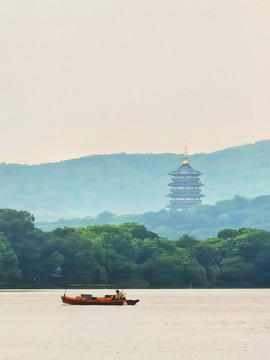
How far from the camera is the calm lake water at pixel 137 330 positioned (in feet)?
291

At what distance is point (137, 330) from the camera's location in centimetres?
10919

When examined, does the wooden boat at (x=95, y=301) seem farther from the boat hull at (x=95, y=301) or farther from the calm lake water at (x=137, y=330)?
the calm lake water at (x=137, y=330)

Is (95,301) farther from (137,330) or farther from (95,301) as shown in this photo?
(137,330)

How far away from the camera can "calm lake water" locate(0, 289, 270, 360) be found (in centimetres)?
8869

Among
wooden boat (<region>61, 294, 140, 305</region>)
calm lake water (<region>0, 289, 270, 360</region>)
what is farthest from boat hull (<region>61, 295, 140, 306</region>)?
calm lake water (<region>0, 289, 270, 360</region>)

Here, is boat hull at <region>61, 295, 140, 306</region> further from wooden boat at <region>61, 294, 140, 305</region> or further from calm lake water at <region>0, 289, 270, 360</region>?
calm lake water at <region>0, 289, 270, 360</region>

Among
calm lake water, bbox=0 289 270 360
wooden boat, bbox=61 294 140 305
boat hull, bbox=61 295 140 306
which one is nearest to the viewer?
calm lake water, bbox=0 289 270 360

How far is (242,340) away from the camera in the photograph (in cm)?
9844

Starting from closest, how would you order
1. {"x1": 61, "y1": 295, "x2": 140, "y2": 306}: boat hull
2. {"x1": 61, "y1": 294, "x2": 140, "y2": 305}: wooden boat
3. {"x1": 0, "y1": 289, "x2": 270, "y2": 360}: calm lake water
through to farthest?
{"x1": 0, "y1": 289, "x2": 270, "y2": 360}: calm lake water → {"x1": 61, "y1": 295, "x2": 140, "y2": 306}: boat hull → {"x1": 61, "y1": 294, "x2": 140, "y2": 305}: wooden boat

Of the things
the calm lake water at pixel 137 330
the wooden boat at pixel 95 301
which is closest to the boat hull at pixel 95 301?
the wooden boat at pixel 95 301

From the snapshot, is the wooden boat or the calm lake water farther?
the wooden boat

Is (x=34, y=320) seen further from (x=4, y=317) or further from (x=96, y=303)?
(x=96, y=303)

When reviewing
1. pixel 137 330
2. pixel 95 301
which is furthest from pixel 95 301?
pixel 137 330

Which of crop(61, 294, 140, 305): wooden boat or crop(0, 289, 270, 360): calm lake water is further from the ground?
crop(61, 294, 140, 305): wooden boat
